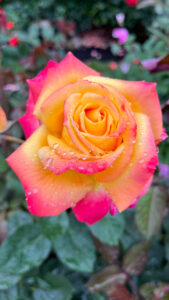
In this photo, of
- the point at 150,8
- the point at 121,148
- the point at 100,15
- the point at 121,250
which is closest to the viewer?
the point at 121,148

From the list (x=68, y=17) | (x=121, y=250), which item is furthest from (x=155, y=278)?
(x=68, y=17)

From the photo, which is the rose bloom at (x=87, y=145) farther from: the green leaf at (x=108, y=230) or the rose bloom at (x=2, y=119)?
the green leaf at (x=108, y=230)

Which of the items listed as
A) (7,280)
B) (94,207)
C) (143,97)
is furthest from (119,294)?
(143,97)

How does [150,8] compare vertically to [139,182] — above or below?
below

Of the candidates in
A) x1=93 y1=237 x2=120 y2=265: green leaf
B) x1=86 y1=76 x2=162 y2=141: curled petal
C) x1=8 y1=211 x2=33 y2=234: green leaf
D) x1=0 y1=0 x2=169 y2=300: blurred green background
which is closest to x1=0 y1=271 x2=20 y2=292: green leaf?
x1=0 y1=0 x2=169 y2=300: blurred green background

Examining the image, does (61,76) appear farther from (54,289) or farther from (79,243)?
(54,289)

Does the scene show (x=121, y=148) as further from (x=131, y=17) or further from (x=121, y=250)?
(x=131, y=17)
